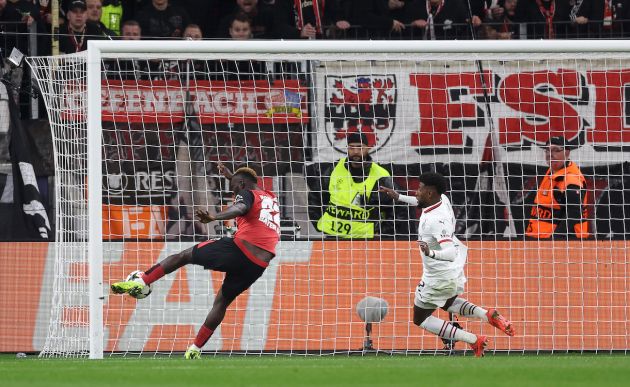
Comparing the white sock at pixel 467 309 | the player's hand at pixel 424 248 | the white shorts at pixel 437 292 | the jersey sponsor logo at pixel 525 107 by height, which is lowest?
the white sock at pixel 467 309

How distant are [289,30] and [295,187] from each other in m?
3.71

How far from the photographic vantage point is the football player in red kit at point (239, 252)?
1418 cm

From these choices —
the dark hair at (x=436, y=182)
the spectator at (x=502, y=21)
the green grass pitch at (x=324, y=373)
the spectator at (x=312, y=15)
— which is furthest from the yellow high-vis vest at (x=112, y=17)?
the green grass pitch at (x=324, y=373)

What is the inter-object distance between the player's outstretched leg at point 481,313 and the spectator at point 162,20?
634 centimetres

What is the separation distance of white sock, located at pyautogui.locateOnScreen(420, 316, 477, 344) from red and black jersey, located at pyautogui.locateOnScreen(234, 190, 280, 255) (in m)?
1.82

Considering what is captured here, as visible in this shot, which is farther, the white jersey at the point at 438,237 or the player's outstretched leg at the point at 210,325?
the player's outstretched leg at the point at 210,325

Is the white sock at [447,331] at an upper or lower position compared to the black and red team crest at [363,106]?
lower

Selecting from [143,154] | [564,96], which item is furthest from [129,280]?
[564,96]

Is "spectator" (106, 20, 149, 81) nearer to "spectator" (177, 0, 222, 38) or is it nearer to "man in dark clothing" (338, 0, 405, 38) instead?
"spectator" (177, 0, 222, 38)

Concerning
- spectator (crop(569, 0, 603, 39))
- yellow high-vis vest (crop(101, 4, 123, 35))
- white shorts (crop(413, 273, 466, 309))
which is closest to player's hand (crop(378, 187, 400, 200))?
white shorts (crop(413, 273, 466, 309))

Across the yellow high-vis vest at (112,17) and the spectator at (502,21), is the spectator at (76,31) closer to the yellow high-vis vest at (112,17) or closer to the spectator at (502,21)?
the yellow high-vis vest at (112,17)

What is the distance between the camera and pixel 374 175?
52.3ft

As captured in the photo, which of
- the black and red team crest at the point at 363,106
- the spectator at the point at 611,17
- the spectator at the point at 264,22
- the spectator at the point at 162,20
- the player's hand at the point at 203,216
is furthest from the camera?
the spectator at the point at 611,17

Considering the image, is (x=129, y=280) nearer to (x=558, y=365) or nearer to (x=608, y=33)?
(x=558, y=365)
